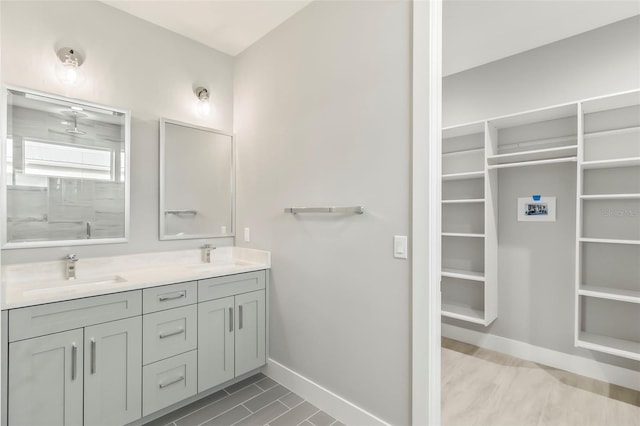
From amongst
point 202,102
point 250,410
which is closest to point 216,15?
point 202,102

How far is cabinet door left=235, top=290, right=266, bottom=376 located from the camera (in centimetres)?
225

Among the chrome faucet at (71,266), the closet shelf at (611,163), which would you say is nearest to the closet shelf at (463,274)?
the closet shelf at (611,163)

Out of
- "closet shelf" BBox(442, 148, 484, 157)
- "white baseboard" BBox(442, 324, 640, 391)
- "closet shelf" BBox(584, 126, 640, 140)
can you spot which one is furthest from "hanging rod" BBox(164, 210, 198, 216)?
"closet shelf" BBox(584, 126, 640, 140)

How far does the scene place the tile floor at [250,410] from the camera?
189 centimetres

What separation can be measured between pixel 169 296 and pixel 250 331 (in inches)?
27.2

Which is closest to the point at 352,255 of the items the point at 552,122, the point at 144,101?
the point at 144,101

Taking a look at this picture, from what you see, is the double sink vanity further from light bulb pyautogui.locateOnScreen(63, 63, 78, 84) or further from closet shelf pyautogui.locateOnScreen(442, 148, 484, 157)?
closet shelf pyautogui.locateOnScreen(442, 148, 484, 157)

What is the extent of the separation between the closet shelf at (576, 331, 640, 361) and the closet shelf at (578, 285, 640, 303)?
323 mm

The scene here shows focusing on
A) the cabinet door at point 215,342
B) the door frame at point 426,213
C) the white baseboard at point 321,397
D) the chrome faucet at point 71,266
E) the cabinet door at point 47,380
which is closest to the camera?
the cabinet door at point 47,380

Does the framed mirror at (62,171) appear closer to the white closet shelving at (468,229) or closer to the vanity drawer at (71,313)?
the vanity drawer at (71,313)

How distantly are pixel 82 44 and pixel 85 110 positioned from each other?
45cm

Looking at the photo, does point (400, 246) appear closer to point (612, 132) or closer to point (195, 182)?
point (195, 182)

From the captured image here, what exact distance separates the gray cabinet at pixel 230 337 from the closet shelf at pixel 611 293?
243cm

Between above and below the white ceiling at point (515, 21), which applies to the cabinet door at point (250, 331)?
below
